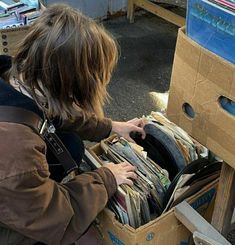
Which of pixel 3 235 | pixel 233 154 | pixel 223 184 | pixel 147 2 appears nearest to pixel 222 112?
pixel 233 154

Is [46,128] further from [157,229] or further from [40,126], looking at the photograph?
[157,229]

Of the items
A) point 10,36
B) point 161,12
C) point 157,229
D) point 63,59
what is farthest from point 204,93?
point 161,12

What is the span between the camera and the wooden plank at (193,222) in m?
1.34

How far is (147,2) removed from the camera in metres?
3.43

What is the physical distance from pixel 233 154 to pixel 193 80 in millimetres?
211

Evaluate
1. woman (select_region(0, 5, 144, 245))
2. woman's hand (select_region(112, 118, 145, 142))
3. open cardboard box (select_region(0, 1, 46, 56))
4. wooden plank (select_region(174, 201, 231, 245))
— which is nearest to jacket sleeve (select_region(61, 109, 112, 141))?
woman's hand (select_region(112, 118, 145, 142))

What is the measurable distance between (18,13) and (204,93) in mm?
1549

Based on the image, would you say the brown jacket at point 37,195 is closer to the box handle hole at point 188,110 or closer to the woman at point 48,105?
the woman at point 48,105

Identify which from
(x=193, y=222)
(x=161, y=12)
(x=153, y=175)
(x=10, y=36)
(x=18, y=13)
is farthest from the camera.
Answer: (x=161, y=12)

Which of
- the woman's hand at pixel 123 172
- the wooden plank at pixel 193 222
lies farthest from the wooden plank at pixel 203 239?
the woman's hand at pixel 123 172

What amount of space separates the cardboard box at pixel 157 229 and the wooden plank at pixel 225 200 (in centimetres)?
8

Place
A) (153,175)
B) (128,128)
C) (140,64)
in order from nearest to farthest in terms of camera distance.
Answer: (153,175), (128,128), (140,64)

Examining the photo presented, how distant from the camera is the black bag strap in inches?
44.9

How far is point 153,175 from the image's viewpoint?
1490 mm
